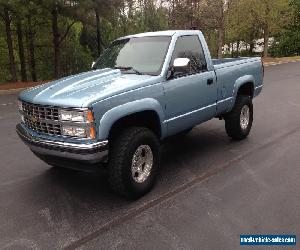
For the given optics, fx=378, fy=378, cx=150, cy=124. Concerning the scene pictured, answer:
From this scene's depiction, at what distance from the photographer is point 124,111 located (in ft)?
14.3

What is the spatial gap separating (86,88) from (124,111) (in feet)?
1.85

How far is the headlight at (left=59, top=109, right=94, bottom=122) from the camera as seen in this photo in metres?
4.07

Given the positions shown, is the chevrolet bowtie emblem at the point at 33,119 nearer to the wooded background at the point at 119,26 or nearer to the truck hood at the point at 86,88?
the truck hood at the point at 86,88

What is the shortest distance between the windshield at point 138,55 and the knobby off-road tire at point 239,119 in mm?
2126

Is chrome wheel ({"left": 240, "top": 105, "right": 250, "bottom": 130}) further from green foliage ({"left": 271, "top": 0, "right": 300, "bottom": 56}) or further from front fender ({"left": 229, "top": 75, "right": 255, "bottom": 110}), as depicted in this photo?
green foliage ({"left": 271, "top": 0, "right": 300, "bottom": 56})

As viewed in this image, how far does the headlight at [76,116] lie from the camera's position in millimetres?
4065

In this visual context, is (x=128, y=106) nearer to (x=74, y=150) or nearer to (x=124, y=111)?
(x=124, y=111)

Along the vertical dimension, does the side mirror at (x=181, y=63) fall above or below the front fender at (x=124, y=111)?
above

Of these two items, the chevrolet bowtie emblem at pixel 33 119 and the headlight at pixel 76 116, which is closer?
the headlight at pixel 76 116

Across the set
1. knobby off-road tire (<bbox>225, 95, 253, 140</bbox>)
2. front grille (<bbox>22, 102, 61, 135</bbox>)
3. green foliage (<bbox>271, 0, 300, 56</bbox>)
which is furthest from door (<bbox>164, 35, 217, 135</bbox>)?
Answer: green foliage (<bbox>271, 0, 300, 56</bbox>)

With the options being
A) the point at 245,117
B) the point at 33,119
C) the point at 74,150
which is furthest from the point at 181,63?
the point at 245,117

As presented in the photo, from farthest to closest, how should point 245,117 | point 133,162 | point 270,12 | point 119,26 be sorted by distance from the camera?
point 119,26 < point 270,12 < point 245,117 < point 133,162

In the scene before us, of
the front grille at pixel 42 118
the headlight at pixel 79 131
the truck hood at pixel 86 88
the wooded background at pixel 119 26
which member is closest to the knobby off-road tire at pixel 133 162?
the headlight at pixel 79 131

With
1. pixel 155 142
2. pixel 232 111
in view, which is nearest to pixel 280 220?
pixel 155 142
